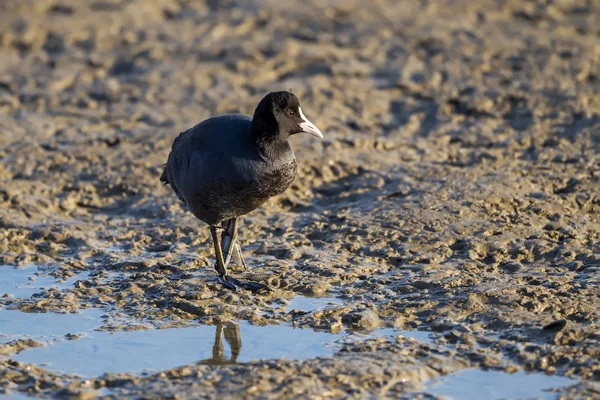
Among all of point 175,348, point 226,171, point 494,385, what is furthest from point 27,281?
point 494,385

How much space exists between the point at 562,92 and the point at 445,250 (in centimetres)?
380

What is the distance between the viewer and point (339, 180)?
902 centimetres

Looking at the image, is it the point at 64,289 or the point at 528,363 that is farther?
the point at 64,289

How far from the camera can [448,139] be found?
980 cm

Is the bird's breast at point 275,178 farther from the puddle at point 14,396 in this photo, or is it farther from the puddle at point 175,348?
the puddle at point 14,396

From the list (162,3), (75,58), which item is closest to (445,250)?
(75,58)

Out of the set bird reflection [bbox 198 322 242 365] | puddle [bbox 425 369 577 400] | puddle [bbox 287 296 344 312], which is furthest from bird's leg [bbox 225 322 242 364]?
puddle [bbox 425 369 577 400]

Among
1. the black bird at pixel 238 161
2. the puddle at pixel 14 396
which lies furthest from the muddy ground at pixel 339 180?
the black bird at pixel 238 161

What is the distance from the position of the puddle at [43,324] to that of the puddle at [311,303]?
1.26 m

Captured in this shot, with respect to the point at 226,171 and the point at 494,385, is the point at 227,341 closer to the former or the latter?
the point at 226,171

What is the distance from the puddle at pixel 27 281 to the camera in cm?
702

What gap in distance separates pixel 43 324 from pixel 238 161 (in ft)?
5.28

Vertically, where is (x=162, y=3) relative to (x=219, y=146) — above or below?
above

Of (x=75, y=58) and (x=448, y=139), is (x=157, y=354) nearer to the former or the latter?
(x=448, y=139)
